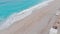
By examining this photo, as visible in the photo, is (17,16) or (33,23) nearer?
(17,16)

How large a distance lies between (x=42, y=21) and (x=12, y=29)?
1.74 feet

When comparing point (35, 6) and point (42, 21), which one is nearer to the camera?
point (35, 6)

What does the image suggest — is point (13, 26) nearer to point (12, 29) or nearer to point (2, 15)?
point (12, 29)

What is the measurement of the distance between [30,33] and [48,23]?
467 mm

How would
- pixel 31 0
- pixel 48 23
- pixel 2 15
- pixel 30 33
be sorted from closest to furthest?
pixel 2 15
pixel 30 33
pixel 31 0
pixel 48 23

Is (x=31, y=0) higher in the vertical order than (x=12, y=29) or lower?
higher

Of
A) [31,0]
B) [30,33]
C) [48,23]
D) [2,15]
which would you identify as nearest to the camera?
[2,15]

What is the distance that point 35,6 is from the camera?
112cm

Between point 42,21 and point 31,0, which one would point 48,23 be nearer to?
point 42,21

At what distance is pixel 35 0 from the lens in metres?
1.29

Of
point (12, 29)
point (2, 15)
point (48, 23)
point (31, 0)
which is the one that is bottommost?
point (12, 29)

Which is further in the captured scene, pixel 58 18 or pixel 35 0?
pixel 58 18

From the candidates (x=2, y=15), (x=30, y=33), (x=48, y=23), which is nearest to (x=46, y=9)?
(x=48, y=23)

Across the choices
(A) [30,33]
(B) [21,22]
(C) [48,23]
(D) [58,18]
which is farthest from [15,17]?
(D) [58,18]
